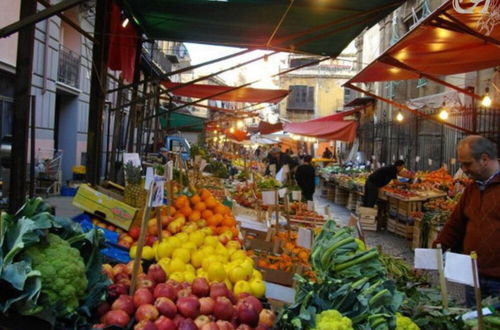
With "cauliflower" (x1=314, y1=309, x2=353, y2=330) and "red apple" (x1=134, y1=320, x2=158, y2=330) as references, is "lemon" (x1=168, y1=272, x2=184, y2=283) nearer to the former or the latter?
"red apple" (x1=134, y1=320, x2=158, y2=330)

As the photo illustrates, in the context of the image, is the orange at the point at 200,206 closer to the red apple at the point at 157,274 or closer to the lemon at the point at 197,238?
the lemon at the point at 197,238

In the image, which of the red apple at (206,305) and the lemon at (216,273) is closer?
the red apple at (206,305)

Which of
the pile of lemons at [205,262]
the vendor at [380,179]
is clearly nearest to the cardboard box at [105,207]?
the pile of lemons at [205,262]

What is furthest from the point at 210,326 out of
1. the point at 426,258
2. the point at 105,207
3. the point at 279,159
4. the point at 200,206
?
the point at 279,159

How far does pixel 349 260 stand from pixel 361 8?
12.4 feet

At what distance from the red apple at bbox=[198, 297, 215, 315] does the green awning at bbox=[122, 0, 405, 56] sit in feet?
12.9

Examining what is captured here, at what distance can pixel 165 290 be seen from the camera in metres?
2.60

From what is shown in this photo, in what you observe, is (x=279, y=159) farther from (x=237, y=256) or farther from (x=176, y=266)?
(x=176, y=266)

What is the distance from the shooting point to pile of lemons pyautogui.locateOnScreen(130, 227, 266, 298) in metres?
3.15

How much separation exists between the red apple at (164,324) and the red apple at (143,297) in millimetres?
169

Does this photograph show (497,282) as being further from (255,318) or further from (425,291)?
(255,318)

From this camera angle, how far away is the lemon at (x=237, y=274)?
3.18m

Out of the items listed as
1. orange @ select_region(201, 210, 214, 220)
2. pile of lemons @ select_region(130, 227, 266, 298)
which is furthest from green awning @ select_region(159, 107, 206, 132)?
pile of lemons @ select_region(130, 227, 266, 298)

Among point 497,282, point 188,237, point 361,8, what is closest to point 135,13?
point 361,8
